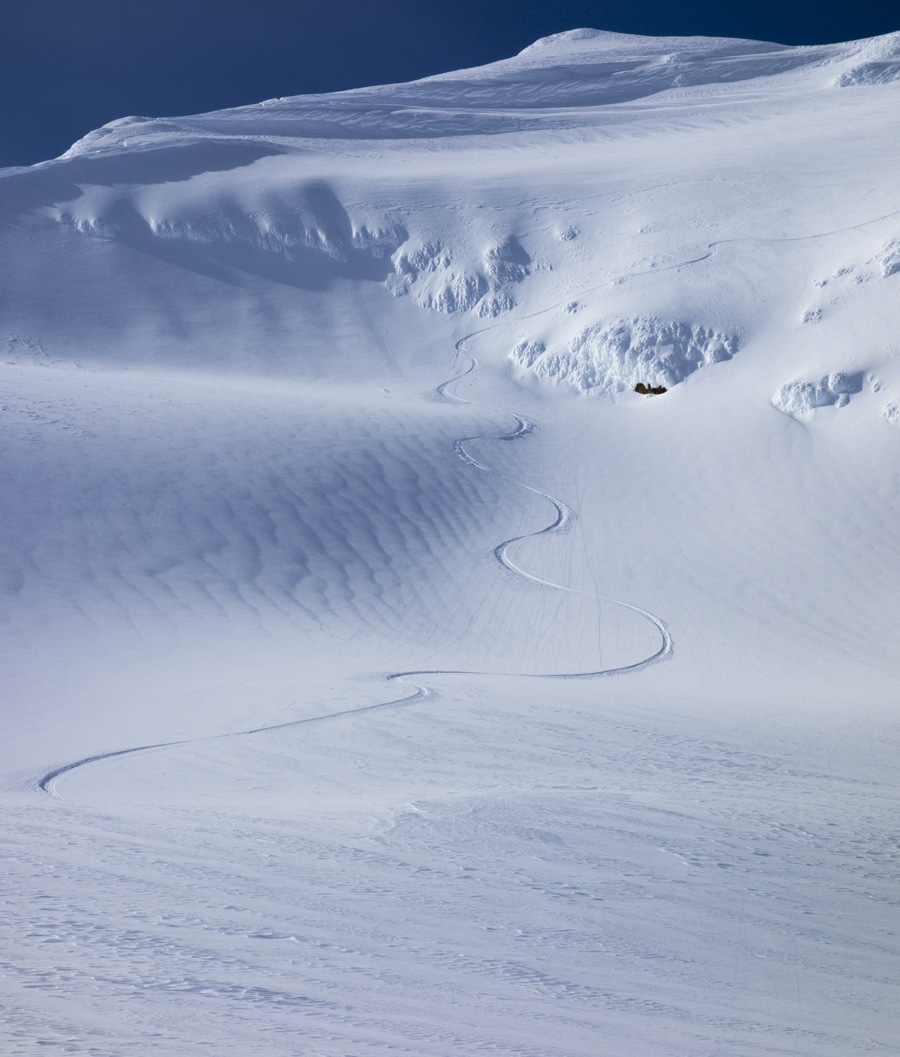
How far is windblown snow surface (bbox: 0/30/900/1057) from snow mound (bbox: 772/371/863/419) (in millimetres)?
78

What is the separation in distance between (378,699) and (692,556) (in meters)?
8.99

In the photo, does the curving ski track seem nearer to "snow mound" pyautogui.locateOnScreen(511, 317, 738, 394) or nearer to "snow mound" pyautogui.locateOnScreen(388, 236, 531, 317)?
"snow mound" pyautogui.locateOnScreen(388, 236, 531, 317)

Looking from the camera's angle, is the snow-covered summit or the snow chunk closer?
the snow chunk

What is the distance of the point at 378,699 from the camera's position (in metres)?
10.1

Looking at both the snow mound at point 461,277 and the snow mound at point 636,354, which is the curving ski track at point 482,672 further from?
the snow mound at point 636,354

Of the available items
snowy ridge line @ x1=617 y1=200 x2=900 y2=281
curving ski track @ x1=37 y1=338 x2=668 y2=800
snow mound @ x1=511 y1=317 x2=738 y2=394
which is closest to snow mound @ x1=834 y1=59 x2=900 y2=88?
snowy ridge line @ x1=617 y1=200 x2=900 y2=281

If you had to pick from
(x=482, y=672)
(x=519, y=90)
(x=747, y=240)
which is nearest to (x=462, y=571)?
(x=482, y=672)

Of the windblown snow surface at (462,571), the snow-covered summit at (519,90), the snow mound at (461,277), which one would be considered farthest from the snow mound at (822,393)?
the snow-covered summit at (519,90)

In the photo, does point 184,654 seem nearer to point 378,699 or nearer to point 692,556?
point 378,699

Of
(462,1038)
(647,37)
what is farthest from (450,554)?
(647,37)

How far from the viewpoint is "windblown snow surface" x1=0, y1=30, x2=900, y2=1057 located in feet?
12.2

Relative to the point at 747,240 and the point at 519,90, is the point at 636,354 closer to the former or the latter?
the point at 747,240

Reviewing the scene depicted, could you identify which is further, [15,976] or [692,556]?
[692,556]

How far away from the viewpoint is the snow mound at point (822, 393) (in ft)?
70.6
